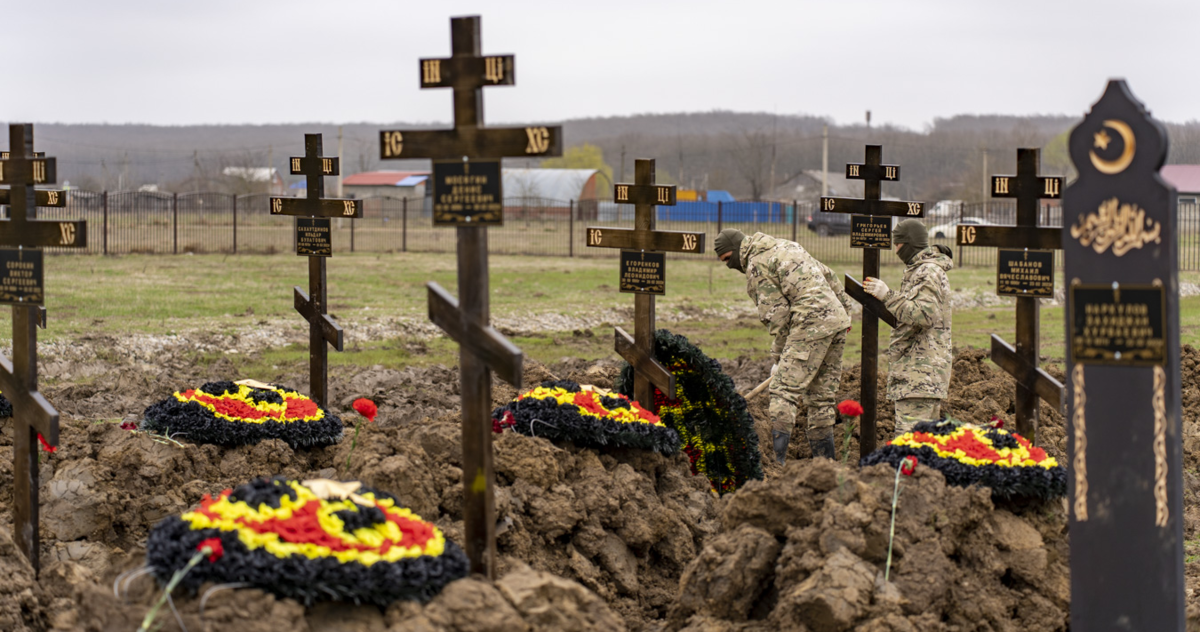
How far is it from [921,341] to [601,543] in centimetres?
341

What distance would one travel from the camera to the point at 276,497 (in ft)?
13.9

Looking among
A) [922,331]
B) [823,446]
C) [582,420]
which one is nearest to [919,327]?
[922,331]

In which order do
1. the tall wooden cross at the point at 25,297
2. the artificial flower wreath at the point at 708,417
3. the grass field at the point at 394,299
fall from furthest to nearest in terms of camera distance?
the grass field at the point at 394,299 → the artificial flower wreath at the point at 708,417 → the tall wooden cross at the point at 25,297

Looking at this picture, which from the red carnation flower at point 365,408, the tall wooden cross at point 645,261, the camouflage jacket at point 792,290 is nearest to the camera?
the red carnation flower at point 365,408

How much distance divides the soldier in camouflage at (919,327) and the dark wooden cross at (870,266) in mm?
300

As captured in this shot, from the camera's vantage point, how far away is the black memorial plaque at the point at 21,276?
231 inches

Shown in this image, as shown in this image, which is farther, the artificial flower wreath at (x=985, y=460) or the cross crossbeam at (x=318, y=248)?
the cross crossbeam at (x=318, y=248)

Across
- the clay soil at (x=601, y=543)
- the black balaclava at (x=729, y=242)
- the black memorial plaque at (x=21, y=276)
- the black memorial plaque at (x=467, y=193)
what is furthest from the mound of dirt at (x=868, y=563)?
the black memorial plaque at (x=21, y=276)

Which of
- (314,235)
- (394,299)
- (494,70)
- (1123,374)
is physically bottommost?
(394,299)

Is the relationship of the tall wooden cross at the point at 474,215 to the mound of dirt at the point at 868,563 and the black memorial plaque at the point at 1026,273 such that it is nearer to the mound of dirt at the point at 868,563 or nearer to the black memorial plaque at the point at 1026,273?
the mound of dirt at the point at 868,563

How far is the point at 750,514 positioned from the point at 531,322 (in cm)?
1213

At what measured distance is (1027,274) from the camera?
23.2ft

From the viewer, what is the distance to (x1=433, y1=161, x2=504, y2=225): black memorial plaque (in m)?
4.84

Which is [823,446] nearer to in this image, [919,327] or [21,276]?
[919,327]
